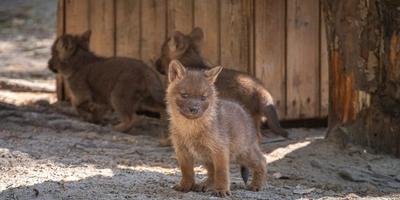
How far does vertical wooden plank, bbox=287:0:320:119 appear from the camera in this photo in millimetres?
11648

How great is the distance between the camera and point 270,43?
11.6 m

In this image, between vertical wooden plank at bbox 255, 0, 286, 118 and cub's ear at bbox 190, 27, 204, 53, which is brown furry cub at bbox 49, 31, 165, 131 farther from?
vertical wooden plank at bbox 255, 0, 286, 118

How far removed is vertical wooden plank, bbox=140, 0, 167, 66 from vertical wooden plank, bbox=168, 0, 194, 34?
8cm

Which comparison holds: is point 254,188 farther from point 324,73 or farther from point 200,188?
point 324,73

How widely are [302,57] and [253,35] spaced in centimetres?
66

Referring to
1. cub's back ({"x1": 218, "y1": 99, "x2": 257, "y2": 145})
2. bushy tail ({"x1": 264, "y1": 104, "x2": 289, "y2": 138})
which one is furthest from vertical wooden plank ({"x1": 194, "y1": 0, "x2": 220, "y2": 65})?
cub's back ({"x1": 218, "y1": 99, "x2": 257, "y2": 145})

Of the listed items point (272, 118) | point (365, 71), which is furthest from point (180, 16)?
point (365, 71)

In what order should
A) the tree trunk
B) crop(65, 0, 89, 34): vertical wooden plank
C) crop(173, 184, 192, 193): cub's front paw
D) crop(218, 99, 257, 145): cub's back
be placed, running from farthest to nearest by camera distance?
crop(65, 0, 89, 34): vertical wooden plank
the tree trunk
crop(218, 99, 257, 145): cub's back
crop(173, 184, 192, 193): cub's front paw

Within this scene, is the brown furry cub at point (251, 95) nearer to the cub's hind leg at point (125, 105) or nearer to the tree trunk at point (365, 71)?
the tree trunk at point (365, 71)

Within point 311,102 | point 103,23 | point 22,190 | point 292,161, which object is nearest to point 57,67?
point 103,23

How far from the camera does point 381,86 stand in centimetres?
913

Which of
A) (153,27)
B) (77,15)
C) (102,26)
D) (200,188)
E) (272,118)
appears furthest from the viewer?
(77,15)

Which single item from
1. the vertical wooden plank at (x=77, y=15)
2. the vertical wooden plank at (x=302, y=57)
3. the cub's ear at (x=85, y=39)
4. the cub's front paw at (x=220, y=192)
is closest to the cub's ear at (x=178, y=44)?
the cub's ear at (x=85, y=39)

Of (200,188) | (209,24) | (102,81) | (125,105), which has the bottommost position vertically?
(200,188)
